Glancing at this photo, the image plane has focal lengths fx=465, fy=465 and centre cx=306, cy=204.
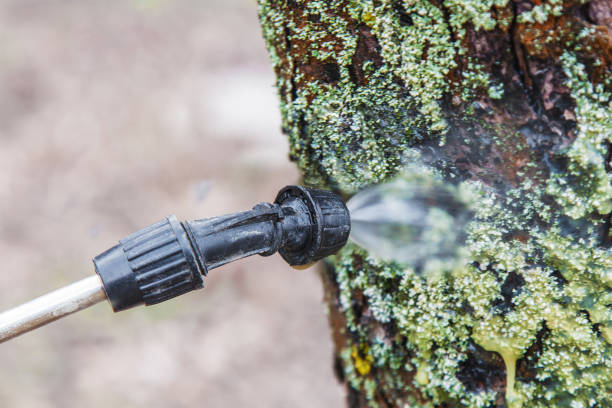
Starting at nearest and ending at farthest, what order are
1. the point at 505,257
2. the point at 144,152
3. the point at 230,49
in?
the point at 505,257 < the point at 144,152 < the point at 230,49

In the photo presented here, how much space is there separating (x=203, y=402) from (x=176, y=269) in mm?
2205

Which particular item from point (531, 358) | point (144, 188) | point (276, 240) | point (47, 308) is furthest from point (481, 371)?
point (144, 188)

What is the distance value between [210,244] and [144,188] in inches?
111

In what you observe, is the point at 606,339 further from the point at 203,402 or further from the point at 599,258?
the point at 203,402

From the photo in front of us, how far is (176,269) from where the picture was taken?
69 cm

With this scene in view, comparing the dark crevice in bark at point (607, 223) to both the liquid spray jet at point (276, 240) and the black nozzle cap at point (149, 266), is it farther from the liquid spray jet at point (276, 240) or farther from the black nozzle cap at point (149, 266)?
the black nozzle cap at point (149, 266)

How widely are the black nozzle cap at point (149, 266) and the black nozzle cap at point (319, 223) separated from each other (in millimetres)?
185

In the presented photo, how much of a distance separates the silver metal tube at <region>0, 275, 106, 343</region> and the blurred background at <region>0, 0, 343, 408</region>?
1.71 metres

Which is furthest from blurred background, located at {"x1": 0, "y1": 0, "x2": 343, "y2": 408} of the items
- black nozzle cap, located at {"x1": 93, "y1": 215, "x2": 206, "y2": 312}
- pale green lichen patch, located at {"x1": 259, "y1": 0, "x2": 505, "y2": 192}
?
black nozzle cap, located at {"x1": 93, "y1": 215, "x2": 206, "y2": 312}

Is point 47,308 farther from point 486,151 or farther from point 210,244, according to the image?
point 486,151

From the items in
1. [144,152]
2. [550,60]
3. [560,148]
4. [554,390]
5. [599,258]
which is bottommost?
[554,390]

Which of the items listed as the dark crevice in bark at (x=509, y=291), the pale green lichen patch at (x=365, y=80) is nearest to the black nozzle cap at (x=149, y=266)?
the pale green lichen patch at (x=365, y=80)

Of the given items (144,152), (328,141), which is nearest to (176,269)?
(328,141)

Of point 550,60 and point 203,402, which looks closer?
point 550,60
